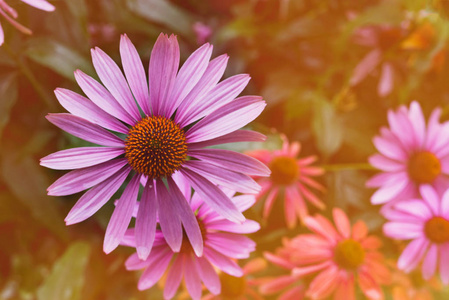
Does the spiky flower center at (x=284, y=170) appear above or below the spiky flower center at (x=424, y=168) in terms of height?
below

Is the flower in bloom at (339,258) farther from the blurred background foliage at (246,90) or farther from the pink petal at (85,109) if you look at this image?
the pink petal at (85,109)

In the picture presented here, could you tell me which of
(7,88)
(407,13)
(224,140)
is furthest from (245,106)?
(407,13)

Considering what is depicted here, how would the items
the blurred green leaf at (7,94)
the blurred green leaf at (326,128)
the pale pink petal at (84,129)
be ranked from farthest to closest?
the blurred green leaf at (326,128)
the blurred green leaf at (7,94)
the pale pink petal at (84,129)

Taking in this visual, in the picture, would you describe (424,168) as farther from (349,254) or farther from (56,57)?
(56,57)

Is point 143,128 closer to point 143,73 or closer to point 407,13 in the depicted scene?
point 143,73

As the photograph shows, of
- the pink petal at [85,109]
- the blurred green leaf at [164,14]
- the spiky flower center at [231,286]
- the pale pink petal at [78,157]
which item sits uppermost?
the blurred green leaf at [164,14]

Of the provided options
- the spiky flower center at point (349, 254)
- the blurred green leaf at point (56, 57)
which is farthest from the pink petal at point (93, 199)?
the spiky flower center at point (349, 254)

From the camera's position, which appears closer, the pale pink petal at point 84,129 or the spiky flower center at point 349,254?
the pale pink petal at point 84,129
